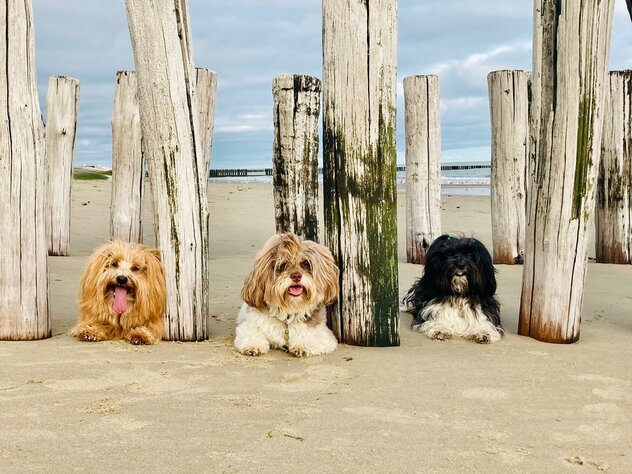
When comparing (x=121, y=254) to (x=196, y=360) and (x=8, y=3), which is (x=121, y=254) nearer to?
(x=196, y=360)

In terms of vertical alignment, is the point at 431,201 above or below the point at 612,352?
above

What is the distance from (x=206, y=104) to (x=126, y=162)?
1.58m

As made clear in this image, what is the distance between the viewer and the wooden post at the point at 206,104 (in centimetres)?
795

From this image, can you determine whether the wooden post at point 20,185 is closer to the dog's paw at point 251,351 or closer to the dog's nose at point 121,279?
the dog's nose at point 121,279

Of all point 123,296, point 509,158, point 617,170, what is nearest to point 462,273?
point 123,296

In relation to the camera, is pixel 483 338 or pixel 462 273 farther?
pixel 462 273

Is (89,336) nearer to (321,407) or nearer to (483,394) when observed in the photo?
(321,407)

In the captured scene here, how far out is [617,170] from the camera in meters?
8.95

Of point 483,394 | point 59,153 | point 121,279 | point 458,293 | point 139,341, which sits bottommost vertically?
point 483,394

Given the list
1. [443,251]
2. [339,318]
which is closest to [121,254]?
[339,318]

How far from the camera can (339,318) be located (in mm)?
5367

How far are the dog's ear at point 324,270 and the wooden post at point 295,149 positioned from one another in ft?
1.41

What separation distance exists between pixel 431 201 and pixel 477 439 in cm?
596

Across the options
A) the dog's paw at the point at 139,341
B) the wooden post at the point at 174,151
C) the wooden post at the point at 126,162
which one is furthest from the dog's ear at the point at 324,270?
the wooden post at the point at 126,162
